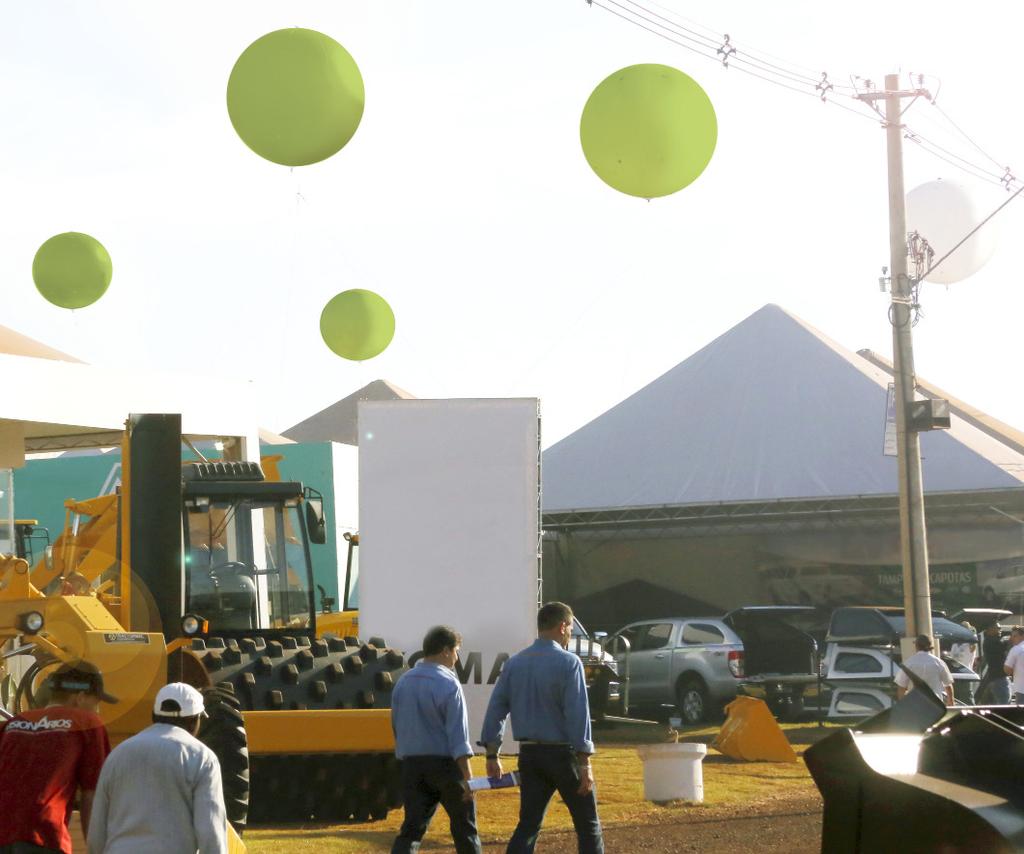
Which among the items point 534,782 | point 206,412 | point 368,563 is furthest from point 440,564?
point 534,782

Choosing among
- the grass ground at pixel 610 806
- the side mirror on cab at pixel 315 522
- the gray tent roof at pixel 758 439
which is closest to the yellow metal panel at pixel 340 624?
the grass ground at pixel 610 806

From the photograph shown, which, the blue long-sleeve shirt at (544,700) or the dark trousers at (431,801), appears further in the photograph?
the blue long-sleeve shirt at (544,700)

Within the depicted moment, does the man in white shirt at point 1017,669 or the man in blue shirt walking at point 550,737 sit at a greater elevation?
the man in blue shirt walking at point 550,737

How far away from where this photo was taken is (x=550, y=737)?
8.91m

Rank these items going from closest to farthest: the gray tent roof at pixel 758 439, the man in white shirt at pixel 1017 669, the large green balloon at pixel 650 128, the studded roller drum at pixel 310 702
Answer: the studded roller drum at pixel 310 702
the large green balloon at pixel 650 128
the man in white shirt at pixel 1017 669
the gray tent roof at pixel 758 439


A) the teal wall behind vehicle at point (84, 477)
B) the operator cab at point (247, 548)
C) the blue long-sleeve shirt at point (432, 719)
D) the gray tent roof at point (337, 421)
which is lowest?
the blue long-sleeve shirt at point (432, 719)

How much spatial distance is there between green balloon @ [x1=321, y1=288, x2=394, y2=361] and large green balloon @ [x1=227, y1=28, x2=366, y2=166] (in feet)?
18.0

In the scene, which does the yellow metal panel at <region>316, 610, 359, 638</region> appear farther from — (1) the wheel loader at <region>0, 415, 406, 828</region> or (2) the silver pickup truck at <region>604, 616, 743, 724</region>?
(2) the silver pickup truck at <region>604, 616, 743, 724</region>

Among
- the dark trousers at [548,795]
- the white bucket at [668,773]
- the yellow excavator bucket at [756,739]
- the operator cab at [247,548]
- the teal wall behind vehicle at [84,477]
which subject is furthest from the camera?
the teal wall behind vehicle at [84,477]

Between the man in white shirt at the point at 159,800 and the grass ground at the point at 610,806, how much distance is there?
531 cm

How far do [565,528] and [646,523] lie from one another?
5.60ft

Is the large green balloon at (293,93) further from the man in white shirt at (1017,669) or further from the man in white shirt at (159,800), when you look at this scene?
the man in white shirt at (1017,669)

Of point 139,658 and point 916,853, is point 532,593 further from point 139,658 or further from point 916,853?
point 916,853

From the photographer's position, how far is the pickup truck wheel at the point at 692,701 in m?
23.2
